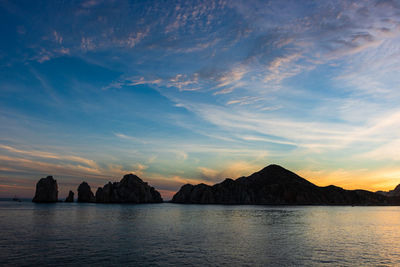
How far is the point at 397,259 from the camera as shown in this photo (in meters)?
41.2

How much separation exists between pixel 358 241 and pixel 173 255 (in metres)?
42.6

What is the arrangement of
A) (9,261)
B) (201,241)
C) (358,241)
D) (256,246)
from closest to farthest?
(9,261), (256,246), (201,241), (358,241)

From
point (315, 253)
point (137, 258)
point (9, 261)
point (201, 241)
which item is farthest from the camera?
point (201, 241)

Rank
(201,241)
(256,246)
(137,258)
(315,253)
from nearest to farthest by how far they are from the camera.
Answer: (137,258), (315,253), (256,246), (201,241)

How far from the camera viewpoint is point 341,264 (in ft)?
122

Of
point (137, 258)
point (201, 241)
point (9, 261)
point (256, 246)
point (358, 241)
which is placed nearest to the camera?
point (9, 261)

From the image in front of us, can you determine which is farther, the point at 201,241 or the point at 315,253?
the point at 201,241

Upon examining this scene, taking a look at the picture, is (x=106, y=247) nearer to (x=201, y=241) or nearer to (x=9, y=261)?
(x=9, y=261)

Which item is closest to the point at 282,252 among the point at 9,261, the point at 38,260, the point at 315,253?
the point at 315,253

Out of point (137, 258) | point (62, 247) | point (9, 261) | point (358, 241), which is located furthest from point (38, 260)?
point (358, 241)

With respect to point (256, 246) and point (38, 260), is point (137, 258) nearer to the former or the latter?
point (38, 260)

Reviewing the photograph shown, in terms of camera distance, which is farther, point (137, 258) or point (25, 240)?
point (25, 240)

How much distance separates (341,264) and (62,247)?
1737 inches

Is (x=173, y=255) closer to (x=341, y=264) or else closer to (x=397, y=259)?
(x=341, y=264)
